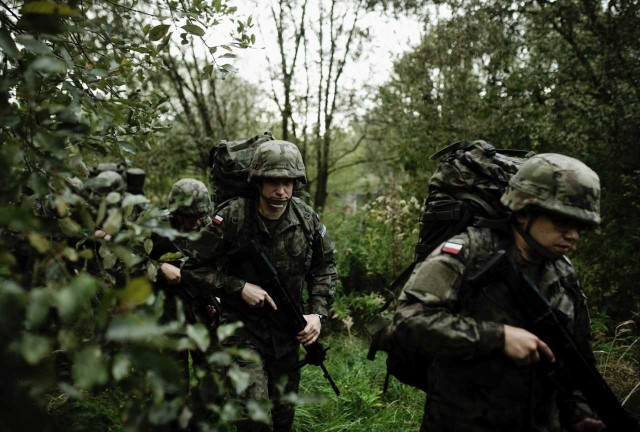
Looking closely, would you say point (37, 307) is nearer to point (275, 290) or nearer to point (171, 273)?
point (275, 290)

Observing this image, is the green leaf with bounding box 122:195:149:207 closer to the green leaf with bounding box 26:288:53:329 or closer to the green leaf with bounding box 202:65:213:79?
the green leaf with bounding box 26:288:53:329

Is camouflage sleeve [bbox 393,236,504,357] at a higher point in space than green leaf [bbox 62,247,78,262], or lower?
lower

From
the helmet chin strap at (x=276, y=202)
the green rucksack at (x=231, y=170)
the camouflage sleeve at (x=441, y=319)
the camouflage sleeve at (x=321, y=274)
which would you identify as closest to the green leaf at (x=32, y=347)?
the camouflage sleeve at (x=441, y=319)

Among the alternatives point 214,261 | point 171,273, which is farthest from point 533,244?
point 171,273

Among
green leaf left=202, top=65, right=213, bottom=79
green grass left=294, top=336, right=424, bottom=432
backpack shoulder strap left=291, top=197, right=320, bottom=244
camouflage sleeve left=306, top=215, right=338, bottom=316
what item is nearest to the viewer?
green leaf left=202, top=65, right=213, bottom=79

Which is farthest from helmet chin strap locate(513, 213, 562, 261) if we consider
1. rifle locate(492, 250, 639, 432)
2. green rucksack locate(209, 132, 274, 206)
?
green rucksack locate(209, 132, 274, 206)

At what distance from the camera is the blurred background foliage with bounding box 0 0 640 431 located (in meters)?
0.95

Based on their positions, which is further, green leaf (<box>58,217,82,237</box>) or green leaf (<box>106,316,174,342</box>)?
green leaf (<box>58,217,82,237</box>)

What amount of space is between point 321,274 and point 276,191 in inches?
32.4

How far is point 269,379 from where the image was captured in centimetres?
310

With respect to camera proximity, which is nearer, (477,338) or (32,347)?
(32,347)

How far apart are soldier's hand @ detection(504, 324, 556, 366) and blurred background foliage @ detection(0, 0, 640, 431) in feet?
3.79

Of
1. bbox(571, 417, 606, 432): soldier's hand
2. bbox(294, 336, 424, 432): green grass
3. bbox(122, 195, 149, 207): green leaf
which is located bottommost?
bbox(294, 336, 424, 432): green grass

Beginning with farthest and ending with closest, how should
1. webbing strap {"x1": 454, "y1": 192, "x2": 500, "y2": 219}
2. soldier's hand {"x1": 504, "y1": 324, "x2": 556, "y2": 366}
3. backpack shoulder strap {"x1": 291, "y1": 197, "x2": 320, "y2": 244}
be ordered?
backpack shoulder strap {"x1": 291, "y1": 197, "x2": 320, "y2": 244} < webbing strap {"x1": 454, "y1": 192, "x2": 500, "y2": 219} < soldier's hand {"x1": 504, "y1": 324, "x2": 556, "y2": 366}
